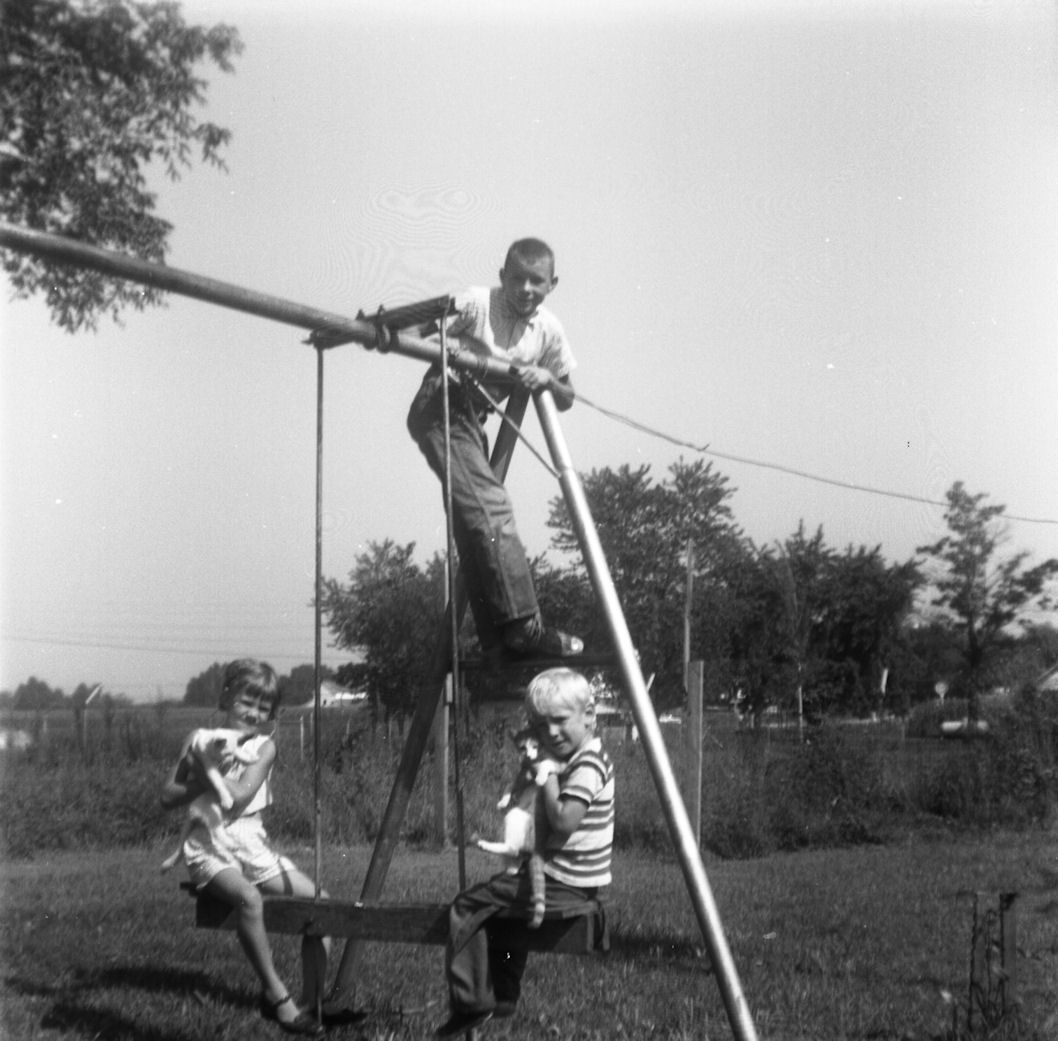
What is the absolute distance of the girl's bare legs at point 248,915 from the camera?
4.32 m

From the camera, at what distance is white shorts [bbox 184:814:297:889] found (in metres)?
4.44

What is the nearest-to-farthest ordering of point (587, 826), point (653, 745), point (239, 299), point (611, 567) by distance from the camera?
point (239, 299) < point (587, 826) < point (653, 745) < point (611, 567)

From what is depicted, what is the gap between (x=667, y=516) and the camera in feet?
73.6

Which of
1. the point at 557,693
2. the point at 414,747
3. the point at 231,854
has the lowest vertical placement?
the point at 231,854

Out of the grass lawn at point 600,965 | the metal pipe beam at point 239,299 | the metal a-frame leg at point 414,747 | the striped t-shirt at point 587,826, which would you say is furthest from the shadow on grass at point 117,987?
the metal pipe beam at point 239,299

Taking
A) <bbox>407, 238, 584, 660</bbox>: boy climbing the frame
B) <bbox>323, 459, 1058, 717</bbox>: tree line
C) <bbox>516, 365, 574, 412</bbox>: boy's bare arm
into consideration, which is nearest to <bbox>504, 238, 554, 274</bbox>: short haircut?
<bbox>407, 238, 584, 660</bbox>: boy climbing the frame

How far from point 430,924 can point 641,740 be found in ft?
2.88

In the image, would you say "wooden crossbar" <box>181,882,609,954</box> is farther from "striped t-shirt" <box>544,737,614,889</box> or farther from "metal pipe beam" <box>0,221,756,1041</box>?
"metal pipe beam" <box>0,221,756,1041</box>

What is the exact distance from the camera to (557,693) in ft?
13.0

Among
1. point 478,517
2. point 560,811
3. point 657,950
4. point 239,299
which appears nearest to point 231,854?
point 560,811

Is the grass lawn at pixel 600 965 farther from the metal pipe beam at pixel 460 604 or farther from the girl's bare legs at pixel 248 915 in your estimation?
the metal pipe beam at pixel 460 604

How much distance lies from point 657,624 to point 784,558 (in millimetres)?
3765

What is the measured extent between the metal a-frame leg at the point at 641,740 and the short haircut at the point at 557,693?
0.22 m

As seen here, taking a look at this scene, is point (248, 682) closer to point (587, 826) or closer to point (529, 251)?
point (587, 826)
